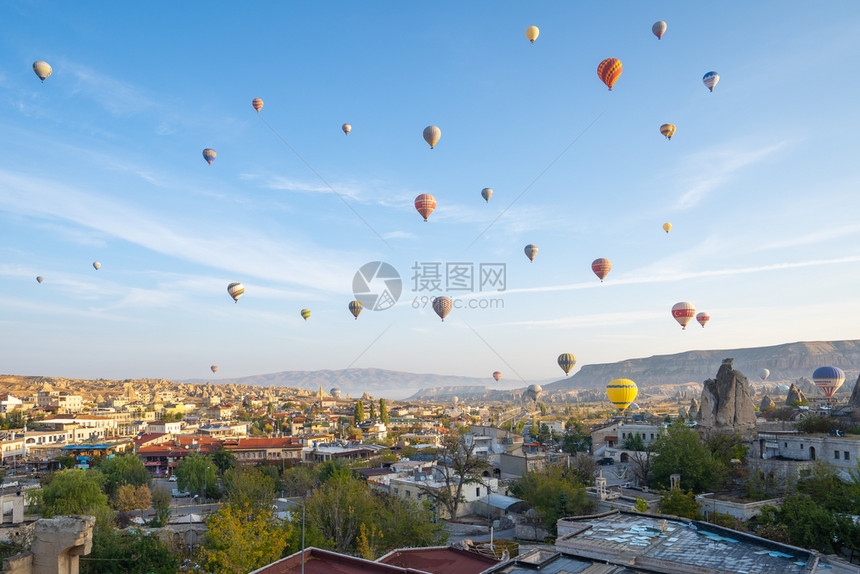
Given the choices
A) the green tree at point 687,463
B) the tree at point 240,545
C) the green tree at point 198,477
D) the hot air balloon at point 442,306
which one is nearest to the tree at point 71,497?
the green tree at point 198,477

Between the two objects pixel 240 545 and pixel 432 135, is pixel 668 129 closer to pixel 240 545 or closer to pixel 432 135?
pixel 432 135

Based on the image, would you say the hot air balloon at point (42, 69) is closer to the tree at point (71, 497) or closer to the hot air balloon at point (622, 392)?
the tree at point (71, 497)

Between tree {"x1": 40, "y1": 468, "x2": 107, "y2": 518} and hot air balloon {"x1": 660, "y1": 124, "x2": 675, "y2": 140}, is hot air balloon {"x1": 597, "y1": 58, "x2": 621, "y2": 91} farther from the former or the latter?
tree {"x1": 40, "y1": 468, "x2": 107, "y2": 518}

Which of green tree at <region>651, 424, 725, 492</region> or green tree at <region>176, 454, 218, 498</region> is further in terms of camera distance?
green tree at <region>176, 454, 218, 498</region>

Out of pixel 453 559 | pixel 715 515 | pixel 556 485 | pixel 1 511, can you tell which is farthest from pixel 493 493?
pixel 1 511

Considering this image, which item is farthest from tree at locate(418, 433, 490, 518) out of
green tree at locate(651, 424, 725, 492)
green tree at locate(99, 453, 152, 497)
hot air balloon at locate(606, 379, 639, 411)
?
green tree at locate(99, 453, 152, 497)

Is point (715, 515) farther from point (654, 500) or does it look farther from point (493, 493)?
point (493, 493)

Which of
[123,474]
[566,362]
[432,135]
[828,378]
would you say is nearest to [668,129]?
[432,135]

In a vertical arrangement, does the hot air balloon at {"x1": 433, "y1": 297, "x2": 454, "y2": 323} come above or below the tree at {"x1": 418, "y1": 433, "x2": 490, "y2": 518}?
above
